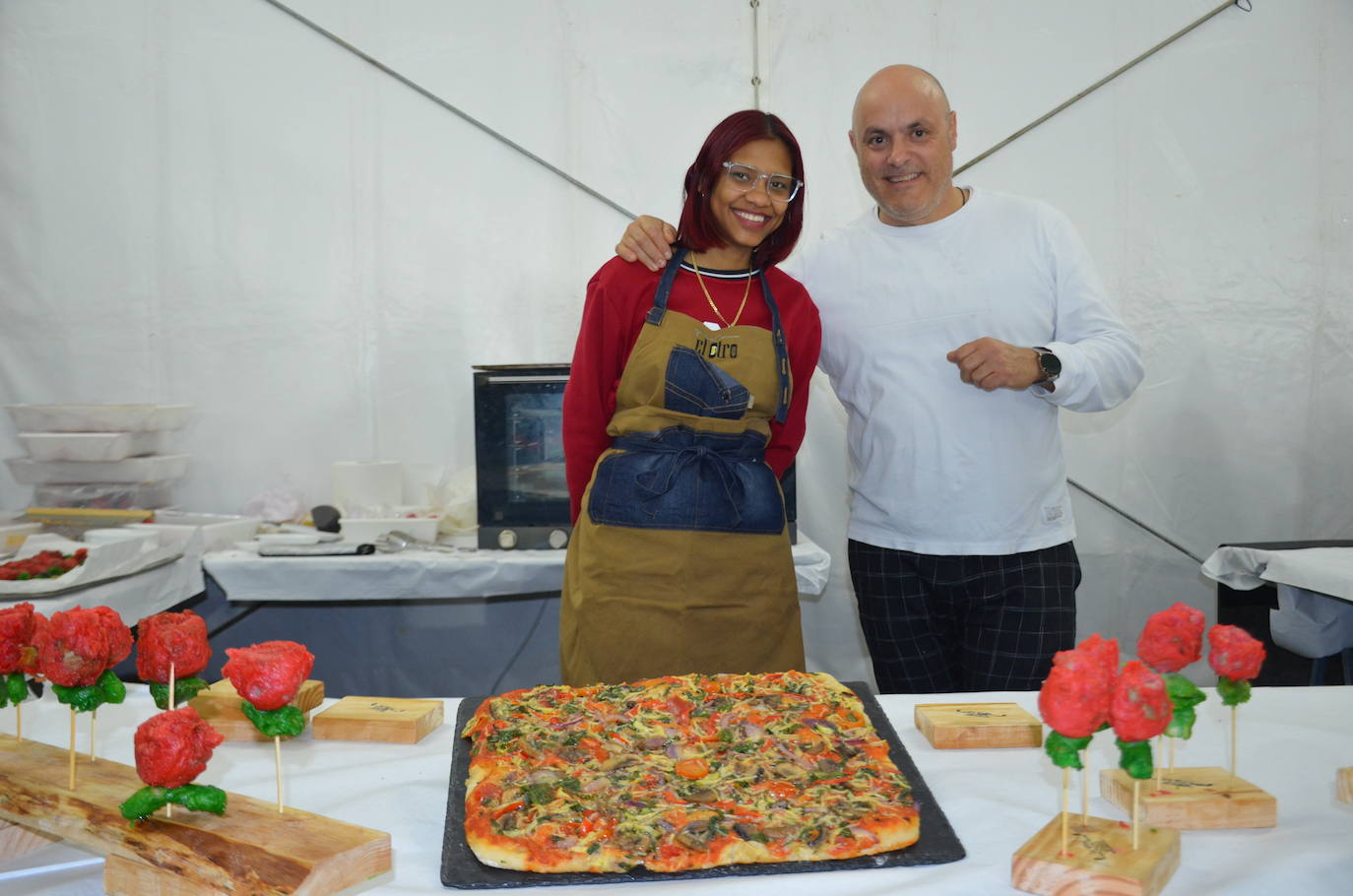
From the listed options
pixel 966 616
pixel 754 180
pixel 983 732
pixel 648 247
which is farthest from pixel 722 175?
pixel 983 732

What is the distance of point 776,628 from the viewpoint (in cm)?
218

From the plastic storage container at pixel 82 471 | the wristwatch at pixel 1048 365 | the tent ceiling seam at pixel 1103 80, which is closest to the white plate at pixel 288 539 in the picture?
the plastic storage container at pixel 82 471

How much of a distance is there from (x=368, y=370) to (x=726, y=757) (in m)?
2.63

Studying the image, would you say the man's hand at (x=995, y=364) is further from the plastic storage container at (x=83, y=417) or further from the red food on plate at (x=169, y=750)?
the plastic storage container at (x=83, y=417)

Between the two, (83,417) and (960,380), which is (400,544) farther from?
(960,380)

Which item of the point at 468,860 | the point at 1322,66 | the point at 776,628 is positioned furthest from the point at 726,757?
the point at 1322,66

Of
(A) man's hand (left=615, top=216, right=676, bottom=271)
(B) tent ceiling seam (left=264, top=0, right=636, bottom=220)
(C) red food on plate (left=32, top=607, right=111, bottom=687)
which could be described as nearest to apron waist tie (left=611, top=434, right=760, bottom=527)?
(A) man's hand (left=615, top=216, right=676, bottom=271)

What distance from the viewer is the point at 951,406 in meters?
2.22

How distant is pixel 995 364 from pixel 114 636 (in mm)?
1501

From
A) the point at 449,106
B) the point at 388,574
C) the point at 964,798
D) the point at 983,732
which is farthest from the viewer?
the point at 449,106

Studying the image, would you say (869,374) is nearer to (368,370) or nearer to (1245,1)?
(368,370)

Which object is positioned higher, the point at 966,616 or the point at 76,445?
the point at 76,445

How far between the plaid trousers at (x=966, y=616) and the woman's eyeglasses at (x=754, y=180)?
0.78 metres

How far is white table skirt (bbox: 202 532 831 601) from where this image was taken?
3080mm
